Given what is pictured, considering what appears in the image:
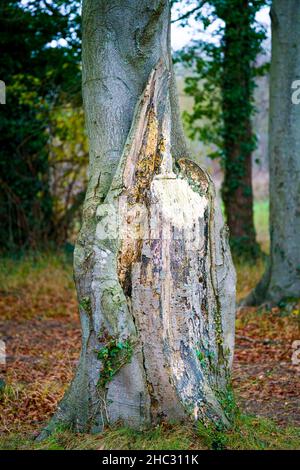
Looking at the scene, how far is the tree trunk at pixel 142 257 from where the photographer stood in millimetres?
4602

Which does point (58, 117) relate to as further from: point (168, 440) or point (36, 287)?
point (168, 440)

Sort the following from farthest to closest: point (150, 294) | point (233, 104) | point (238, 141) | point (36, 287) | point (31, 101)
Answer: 1. point (238, 141)
2. point (233, 104)
3. point (31, 101)
4. point (36, 287)
5. point (150, 294)

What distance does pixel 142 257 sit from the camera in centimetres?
467

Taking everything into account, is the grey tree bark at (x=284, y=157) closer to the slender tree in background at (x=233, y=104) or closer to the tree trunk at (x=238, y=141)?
the slender tree in background at (x=233, y=104)

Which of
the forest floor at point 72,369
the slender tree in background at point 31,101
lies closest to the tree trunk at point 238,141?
the forest floor at point 72,369

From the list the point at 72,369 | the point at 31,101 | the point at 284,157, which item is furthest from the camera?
the point at 31,101

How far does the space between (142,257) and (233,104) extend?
9313 millimetres

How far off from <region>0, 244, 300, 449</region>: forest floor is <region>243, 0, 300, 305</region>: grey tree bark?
1.54 ft

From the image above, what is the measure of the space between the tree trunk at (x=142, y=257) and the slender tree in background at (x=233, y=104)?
728 cm

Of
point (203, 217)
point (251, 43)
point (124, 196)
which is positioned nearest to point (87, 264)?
point (124, 196)

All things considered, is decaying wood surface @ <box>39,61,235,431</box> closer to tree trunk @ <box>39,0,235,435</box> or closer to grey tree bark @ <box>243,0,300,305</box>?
tree trunk @ <box>39,0,235,435</box>

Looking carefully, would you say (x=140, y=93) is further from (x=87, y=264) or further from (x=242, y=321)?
(x=242, y=321)

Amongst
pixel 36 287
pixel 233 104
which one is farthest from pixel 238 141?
pixel 36 287

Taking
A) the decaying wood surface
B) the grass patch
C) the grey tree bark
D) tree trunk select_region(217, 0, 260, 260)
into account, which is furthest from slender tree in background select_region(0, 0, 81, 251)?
the decaying wood surface
